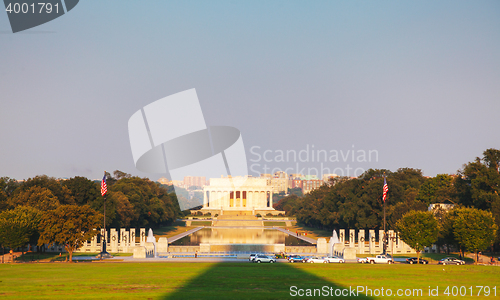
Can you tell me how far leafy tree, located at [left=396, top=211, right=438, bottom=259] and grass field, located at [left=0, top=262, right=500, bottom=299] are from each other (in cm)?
1036

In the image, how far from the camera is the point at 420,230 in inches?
1876

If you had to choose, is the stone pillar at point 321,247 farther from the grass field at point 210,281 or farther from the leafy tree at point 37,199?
the leafy tree at point 37,199

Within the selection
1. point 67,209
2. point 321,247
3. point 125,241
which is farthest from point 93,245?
point 321,247

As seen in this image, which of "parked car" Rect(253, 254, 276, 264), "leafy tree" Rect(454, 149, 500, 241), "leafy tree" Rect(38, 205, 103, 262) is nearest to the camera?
"parked car" Rect(253, 254, 276, 264)

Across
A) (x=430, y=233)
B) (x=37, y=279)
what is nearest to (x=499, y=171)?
(x=430, y=233)

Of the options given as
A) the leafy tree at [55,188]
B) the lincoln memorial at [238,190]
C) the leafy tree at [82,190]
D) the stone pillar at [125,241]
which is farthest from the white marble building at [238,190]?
the stone pillar at [125,241]

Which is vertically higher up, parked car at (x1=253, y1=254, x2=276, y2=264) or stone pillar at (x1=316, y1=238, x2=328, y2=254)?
parked car at (x1=253, y1=254, x2=276, y2=264)

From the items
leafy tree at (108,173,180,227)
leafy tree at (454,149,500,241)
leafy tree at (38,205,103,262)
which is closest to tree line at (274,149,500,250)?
leafy tree at (454,149,500,241)

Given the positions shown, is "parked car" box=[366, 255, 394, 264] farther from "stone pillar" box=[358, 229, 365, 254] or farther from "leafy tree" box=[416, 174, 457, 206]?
"leafy tree" box=[416, 174, 457, 206]

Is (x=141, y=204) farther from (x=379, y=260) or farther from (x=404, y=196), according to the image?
(x=379, y=260)

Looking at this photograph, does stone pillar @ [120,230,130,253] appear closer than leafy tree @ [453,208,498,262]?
No

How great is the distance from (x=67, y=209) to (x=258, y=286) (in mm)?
27806

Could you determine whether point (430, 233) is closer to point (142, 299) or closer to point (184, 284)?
point (184, 284)

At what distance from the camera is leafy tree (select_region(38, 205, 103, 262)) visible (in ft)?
149
